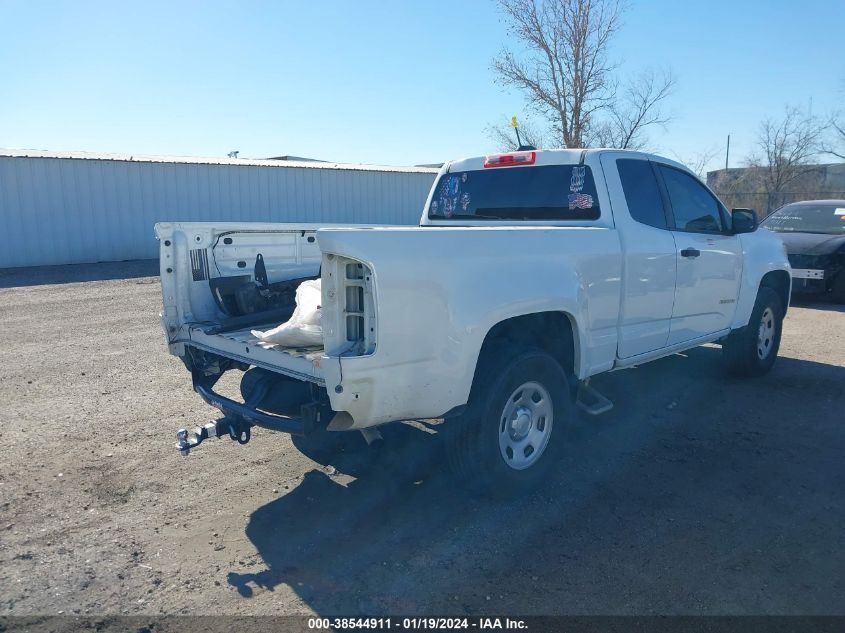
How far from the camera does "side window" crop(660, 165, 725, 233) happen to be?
5625 millimetres

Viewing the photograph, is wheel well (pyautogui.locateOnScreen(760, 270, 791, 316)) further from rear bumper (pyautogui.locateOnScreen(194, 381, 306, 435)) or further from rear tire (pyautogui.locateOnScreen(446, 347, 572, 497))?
rear bumper (pyautogui.locateOnScreen(194, 381, 306, 435))

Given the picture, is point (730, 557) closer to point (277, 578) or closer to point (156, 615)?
point (277, 578)

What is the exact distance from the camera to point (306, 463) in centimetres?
490

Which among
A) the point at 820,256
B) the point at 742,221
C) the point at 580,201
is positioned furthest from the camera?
the point at 820,256

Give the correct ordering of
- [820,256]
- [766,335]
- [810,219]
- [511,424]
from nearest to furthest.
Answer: [511,424]
[766,335]
[820,256]
[810,219]

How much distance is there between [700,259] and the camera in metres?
5.67

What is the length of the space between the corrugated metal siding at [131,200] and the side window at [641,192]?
1564cm

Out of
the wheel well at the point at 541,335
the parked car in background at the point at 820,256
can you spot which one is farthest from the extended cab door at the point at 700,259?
the parked car in background at the point at 820,256

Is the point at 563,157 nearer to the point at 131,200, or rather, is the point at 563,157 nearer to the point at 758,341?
the point at 758,341

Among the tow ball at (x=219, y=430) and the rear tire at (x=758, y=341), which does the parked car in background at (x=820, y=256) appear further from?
the tow ball at (x=219, y=430)

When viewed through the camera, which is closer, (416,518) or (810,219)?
(416,518)

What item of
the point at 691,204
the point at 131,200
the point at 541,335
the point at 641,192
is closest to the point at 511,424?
the point at 541,335

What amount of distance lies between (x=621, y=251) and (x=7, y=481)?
14.3 ft

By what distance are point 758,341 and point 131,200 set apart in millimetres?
17589
